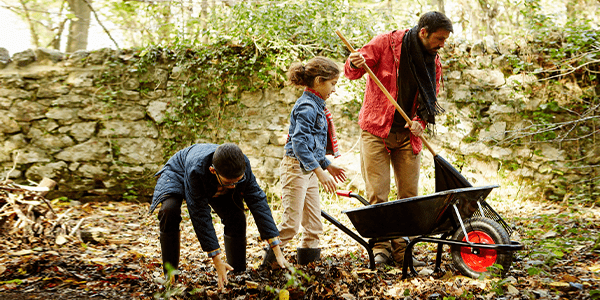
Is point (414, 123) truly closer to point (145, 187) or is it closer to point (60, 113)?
point (145, 187)

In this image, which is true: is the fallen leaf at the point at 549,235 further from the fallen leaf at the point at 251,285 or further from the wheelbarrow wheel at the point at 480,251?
the fallen leaf at the point at 251,285

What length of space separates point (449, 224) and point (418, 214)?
1.06 ft

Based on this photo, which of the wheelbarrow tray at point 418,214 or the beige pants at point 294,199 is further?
the beige pants at point 294,199

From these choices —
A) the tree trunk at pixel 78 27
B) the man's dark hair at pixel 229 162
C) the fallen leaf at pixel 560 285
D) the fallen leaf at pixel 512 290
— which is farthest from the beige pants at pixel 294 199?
the tree trunk at pixel 78 27

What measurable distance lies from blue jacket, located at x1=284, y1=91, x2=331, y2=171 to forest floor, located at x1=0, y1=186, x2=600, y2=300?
2.24 ft

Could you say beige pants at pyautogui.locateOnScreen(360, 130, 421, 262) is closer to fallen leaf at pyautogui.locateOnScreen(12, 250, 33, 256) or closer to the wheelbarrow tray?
the wheelbarrow tray

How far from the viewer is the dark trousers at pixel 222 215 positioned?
2.44 m

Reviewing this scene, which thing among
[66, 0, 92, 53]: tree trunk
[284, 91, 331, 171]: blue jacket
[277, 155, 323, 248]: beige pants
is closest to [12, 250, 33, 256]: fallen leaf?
[277, 155, 323, 248]: beige pants

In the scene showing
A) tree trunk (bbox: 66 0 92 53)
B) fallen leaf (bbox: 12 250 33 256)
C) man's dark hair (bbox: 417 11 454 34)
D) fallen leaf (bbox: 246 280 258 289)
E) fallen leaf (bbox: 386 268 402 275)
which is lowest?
fallen leaf (bbox: 12 250 33 256)

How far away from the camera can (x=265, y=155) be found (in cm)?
551

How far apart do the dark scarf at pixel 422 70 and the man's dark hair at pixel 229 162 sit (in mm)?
1410

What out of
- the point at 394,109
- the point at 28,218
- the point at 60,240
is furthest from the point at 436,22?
the point at 28,218

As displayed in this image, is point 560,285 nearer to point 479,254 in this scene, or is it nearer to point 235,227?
point 479,254

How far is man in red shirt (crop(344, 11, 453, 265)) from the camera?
284 centimetres
